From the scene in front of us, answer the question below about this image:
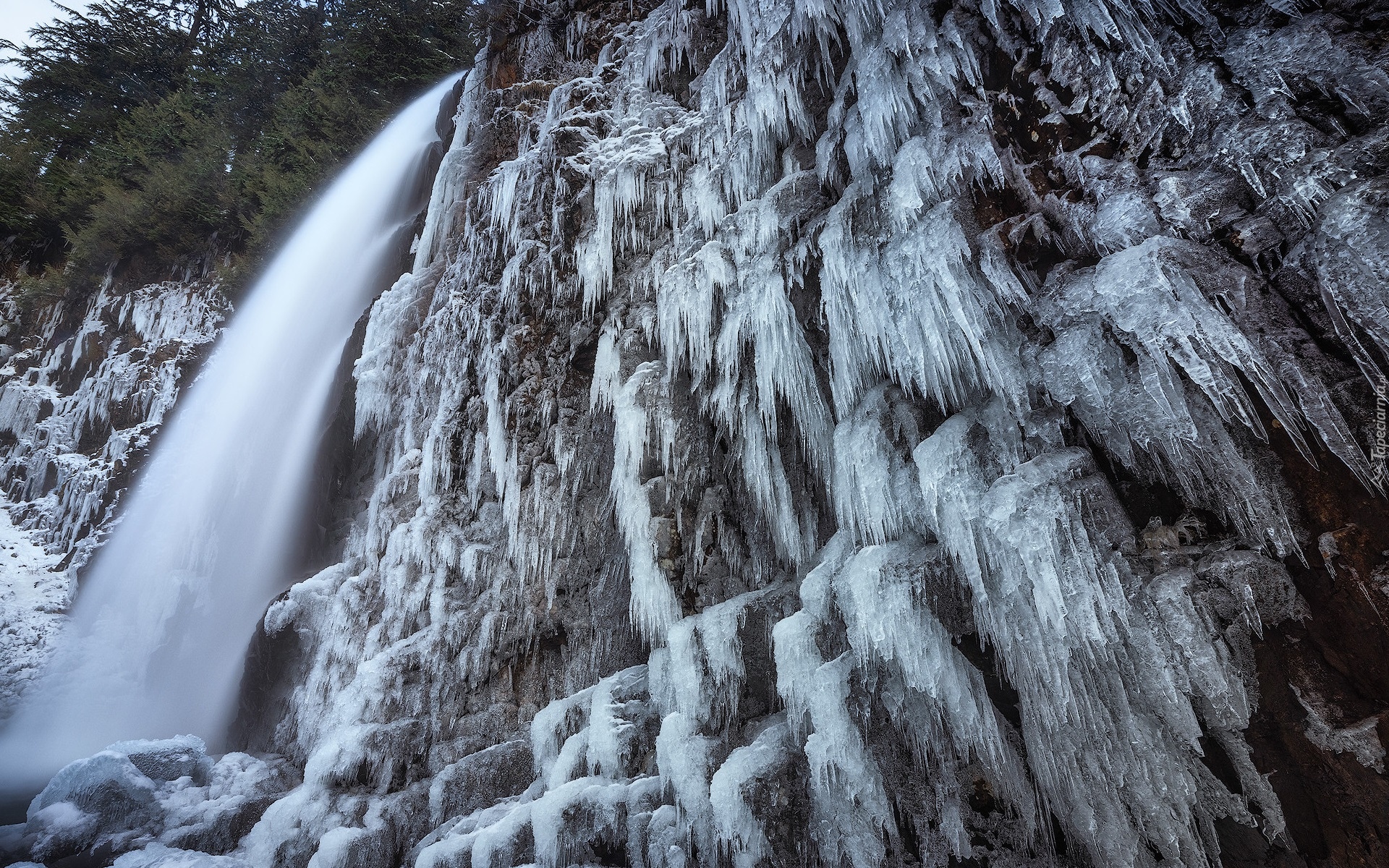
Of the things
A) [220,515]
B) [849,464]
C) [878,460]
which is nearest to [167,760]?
[220,515]

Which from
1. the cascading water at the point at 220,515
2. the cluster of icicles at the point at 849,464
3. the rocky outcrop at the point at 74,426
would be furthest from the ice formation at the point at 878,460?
the rocky outcrop at the point at 74,426

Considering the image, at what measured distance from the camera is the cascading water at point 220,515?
32.0 feet

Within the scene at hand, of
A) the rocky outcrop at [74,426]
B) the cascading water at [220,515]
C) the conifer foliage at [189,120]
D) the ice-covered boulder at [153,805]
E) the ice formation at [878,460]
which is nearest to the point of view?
the ice formation at [878,460]

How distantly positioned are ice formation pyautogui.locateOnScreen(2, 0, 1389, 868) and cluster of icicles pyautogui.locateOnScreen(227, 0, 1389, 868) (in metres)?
0.02

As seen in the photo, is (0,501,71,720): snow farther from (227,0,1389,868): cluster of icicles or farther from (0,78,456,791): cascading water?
(227,0,1389,868): cluster of icicles

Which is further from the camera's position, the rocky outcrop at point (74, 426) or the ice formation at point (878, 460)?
the rocky outcrop at point (74, 426)

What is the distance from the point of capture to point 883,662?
3.61 meters

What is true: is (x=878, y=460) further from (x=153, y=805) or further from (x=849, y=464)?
(x=153, y=805)

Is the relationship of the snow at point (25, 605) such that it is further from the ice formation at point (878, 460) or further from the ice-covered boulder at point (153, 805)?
the ice formation at point (878, 460)

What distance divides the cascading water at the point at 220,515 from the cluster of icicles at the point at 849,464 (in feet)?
10.3

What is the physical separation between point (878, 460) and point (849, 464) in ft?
0.75

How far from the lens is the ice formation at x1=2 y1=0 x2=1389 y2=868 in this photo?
2682 millimetres

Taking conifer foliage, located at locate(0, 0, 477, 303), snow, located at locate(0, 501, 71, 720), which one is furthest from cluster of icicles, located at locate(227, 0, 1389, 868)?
conifer foliage, located at locate(0, 0, 477, 303)

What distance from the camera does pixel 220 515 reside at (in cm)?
1055
